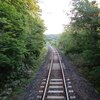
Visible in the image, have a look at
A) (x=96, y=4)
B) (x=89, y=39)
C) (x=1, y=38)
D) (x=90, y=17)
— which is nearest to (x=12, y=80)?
(x=1, y=38)

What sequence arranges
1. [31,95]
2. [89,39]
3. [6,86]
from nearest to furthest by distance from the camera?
[31,95]
[6,86]
[89,39]

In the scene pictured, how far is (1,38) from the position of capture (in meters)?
12.4

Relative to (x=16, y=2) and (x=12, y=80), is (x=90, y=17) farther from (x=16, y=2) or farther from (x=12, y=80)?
(x=12, y=80)

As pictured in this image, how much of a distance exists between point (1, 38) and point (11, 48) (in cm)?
123

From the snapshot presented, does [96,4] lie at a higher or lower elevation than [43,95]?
higher

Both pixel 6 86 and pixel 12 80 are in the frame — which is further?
pixel 12 80

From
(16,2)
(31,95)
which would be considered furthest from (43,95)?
(16,2)

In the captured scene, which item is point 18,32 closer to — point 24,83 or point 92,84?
point 24,83

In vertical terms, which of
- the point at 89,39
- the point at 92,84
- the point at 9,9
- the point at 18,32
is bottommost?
the point at 92,84

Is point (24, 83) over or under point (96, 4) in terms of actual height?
under

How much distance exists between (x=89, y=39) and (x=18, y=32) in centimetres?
588

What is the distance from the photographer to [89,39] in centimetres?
1802

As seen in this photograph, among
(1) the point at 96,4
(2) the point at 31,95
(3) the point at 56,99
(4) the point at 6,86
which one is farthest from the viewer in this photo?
(1) the point at 96,4

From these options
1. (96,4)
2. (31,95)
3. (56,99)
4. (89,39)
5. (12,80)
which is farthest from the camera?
(96,4)
